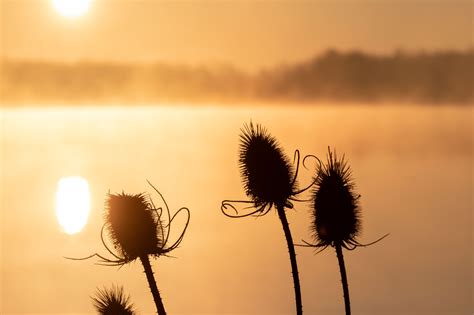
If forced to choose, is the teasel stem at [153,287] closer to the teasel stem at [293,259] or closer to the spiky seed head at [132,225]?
the spiky seed head at [132,225]

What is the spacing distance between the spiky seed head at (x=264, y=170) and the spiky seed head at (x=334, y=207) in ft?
3.07

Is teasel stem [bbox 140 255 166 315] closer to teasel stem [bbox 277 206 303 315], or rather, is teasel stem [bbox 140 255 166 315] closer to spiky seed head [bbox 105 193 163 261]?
spiky seed head [bbox 105 193 163 261]

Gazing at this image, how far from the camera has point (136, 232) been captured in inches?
1115

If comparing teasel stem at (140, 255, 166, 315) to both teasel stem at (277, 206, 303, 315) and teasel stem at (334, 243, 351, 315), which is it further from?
teasel stem at (334, 243, 351, 315)

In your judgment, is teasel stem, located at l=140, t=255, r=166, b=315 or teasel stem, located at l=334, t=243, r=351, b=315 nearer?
teasel stem, located at l=140, t=255, r=166, b=315

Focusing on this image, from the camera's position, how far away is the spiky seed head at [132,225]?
28359 mm

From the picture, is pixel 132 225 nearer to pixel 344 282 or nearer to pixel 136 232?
pixel 136 232

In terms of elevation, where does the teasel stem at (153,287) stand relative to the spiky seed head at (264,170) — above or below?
below

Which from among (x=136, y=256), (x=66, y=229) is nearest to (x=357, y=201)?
(x=136, y=256)

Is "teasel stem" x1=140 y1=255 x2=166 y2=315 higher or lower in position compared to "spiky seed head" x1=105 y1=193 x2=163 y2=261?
lower

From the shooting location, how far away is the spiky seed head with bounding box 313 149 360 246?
96.7 ft

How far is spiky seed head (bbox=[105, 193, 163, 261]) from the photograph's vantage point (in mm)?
28359

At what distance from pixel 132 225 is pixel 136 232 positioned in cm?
19

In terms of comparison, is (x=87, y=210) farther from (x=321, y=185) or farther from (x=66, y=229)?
(x=321, y=185)
